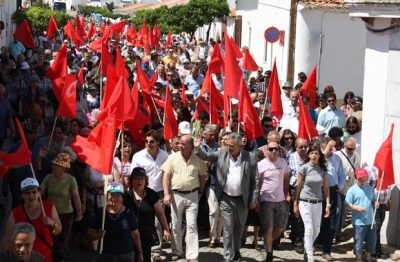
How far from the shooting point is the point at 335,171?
10273 mm

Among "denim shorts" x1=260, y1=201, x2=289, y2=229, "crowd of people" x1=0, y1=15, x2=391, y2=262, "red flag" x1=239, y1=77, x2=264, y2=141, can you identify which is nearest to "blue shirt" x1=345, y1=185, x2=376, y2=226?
"crowd of people" x1=0, y1=15, x2=391, y2=262

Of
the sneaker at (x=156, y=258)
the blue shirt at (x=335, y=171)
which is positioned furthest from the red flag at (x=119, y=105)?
the blue shirt at (x=335, y=171)

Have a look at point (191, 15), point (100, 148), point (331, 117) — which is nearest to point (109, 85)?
point (100, 148)

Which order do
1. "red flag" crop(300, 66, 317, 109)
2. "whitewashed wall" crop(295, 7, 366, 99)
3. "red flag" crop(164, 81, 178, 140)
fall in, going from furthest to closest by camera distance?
"whitewashed wall" crop(295, 7, 366, 99), "red flag" crop(300, 66, 317, 109), "red flag" crop(164, 81, 178, 140)

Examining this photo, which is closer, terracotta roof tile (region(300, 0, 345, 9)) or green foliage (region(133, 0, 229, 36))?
terracotta roof tile (region(300, 0, 345, 9))

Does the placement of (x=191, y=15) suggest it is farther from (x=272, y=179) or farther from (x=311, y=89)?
(x=272, y=179)

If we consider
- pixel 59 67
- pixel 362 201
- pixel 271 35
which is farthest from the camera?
pixel 271 35

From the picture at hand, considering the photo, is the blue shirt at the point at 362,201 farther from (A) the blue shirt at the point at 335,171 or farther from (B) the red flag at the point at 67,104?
(B) the red flag at the point at 67,104

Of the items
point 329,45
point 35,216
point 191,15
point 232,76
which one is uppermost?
point 191,15

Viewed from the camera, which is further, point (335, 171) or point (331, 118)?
point (331, 118)

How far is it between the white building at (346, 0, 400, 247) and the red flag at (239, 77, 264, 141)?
150 cm

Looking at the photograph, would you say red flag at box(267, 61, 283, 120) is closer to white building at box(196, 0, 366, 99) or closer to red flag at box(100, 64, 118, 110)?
red flag at box(100, 64, 118, 110)

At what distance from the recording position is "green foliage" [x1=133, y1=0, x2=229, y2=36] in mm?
41469

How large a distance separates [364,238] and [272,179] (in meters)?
1.45
